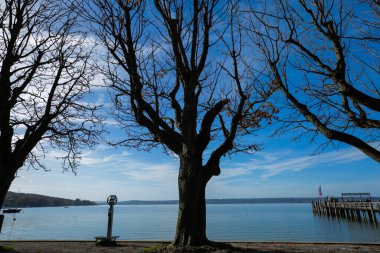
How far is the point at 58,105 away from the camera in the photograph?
1162 cm

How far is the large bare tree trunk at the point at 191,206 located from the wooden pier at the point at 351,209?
40.6 metres

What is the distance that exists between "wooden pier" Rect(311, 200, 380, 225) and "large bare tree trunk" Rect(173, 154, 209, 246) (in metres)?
40.6

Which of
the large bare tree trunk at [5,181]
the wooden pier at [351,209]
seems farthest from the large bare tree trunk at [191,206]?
the wooden pier at [351,209]

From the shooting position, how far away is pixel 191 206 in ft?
31.3

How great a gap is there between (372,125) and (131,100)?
771 centimetres

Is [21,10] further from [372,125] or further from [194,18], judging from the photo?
[372,125]

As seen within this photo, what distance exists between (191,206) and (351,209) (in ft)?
169

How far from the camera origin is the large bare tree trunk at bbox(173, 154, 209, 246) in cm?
936

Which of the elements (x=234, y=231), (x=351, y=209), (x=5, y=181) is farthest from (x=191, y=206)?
(x=351, y=209)

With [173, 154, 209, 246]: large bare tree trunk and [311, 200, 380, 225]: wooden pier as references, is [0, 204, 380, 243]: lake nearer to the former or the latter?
[311, 200, 380, 225]: wooden pier

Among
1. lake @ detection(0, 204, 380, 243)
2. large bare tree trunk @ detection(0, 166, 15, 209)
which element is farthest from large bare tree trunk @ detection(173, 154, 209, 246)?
lake @ detection(0, 204, 380, 243)

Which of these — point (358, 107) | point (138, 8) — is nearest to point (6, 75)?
point (138, 8)

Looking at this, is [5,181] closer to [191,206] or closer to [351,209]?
[191,206]

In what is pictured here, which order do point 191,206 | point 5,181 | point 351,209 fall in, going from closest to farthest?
point 191,206 → point 5,181 → point 351,209
